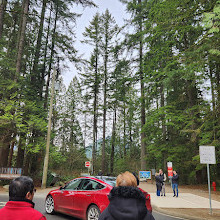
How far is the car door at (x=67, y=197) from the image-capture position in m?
6.88

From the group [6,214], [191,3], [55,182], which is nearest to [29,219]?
[6,214]

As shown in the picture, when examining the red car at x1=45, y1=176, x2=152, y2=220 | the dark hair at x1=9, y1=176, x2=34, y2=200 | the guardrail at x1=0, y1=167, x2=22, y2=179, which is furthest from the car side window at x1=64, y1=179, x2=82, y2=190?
the guardrail at x1=0, y1=167, x2=22, y2=179

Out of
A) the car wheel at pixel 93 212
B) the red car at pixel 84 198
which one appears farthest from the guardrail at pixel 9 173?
the car wheel at pixel 93 212

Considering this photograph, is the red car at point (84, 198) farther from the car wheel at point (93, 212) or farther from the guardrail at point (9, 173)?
the guardrail at point (9, 173)

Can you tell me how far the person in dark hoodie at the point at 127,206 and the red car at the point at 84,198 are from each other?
11.8 ft

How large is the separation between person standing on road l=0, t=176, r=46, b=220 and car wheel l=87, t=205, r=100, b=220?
13.8 feet

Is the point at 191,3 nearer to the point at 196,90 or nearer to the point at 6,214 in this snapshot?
the point at 6,214

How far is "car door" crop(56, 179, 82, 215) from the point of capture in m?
6.88

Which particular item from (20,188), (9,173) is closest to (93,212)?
(20,188)

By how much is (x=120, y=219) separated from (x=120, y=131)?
44241 mm

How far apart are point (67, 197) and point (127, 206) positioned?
17.9ft

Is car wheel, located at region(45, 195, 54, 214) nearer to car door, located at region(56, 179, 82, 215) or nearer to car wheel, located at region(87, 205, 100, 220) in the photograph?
car door, located at region(56, 179, 82, 215)

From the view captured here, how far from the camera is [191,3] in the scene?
10.3 meters

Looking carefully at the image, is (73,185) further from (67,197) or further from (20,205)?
(20,205)
